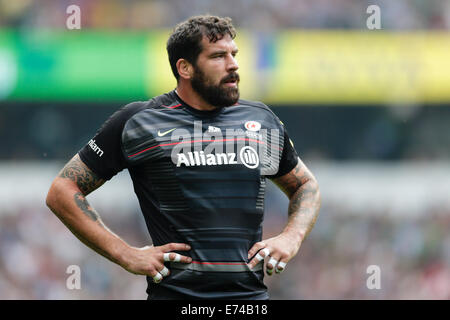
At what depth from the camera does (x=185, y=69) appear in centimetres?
410

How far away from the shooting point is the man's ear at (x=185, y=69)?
408 cm

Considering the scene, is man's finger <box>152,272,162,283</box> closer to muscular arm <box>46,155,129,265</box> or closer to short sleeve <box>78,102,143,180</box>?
muscular arm <box>46,155,129,265</box>

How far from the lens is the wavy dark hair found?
4012mm

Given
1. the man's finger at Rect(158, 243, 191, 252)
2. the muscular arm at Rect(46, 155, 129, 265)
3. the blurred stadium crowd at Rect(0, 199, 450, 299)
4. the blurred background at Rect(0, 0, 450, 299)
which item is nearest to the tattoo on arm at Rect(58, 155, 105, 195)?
the muscular arm at Rect(46, 155, 129, 265)

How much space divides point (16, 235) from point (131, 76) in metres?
3.76

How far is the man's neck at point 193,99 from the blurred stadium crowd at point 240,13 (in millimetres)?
11770

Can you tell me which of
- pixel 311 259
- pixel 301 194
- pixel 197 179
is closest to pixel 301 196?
pixel 301 194

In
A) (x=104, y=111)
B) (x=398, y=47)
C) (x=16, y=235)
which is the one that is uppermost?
(x=398, y=47)

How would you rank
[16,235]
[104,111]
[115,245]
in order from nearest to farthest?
[115,245] → [16,235] → [104,111]

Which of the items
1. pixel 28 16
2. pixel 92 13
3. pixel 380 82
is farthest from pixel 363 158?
pixel 28 16

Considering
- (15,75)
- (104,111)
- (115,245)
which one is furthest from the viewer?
(104,111)

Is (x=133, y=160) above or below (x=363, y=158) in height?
above

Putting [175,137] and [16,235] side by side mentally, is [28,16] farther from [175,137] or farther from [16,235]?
[175,137]
